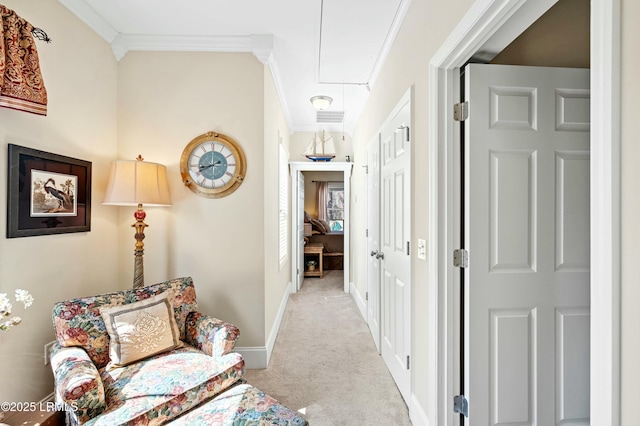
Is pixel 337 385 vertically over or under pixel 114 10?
under

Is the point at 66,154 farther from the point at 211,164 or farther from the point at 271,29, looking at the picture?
the point at 271,29

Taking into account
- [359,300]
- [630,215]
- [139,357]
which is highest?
[630,215]

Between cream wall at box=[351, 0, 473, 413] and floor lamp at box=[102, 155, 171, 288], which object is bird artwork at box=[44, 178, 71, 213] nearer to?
floor lamp at box=[102, 155, 171, 288]

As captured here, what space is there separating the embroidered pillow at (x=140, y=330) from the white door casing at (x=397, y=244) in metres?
1.51

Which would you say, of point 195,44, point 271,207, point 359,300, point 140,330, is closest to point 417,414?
point 140,330

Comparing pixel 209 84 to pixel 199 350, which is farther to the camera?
pixel 209 84

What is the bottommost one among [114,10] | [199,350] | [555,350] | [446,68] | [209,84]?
[199,350]

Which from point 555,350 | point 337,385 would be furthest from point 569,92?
point 337,385

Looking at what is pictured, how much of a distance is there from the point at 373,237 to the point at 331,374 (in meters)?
1.39

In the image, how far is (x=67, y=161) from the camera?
1.95m

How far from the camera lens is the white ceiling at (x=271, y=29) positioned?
2.09 meters

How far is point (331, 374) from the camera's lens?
2.40m

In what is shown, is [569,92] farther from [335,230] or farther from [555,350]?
[335,230]

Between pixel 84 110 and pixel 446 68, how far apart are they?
7.80ft
